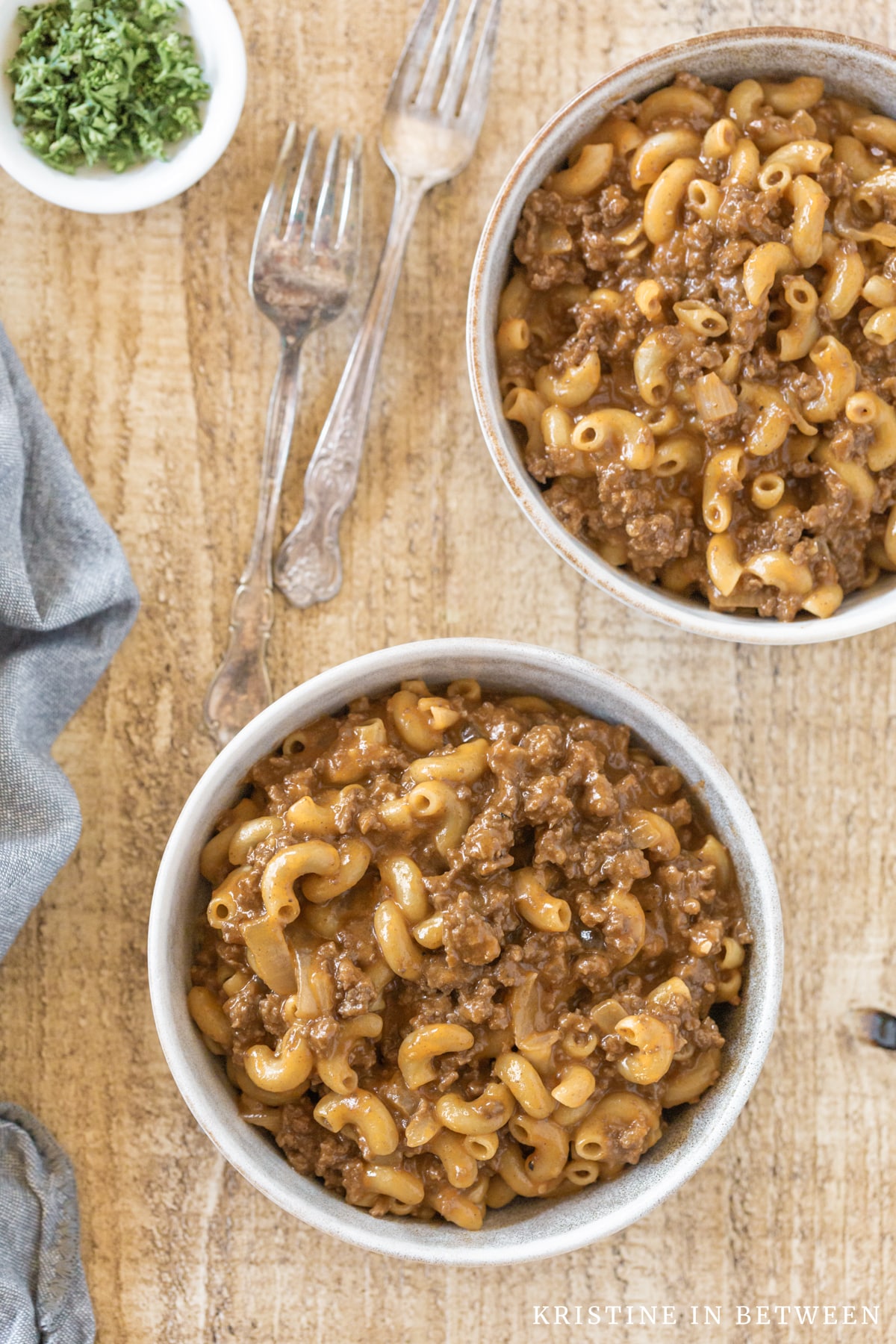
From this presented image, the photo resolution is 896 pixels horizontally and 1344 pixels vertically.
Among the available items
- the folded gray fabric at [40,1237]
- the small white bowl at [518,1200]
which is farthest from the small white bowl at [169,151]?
the folded gray fabric at [40,1237]

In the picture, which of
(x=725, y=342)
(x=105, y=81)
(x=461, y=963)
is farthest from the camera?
(x=105, y=81)

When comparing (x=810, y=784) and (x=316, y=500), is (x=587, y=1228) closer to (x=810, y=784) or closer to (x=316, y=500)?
(x=810, y=784)

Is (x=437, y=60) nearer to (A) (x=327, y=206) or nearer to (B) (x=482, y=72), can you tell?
(B) (x=482, y=72)

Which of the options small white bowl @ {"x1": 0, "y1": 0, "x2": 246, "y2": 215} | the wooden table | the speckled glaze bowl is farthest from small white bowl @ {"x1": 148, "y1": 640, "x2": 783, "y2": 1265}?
small white bowl @ {"x1": 0, "y1": 0, "x2": 246, "y2": 215}

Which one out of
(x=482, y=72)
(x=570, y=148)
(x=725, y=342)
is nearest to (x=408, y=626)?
(x=725, y=342)

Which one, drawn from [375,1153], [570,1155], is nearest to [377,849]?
[375,1153]

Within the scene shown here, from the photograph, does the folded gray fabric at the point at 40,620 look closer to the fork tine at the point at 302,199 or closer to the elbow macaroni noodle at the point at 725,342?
the fork tine at the point at 302,199

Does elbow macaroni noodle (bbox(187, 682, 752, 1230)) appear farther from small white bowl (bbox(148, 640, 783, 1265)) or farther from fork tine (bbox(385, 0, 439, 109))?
fork tine (bbox(385, 0, 439, 109))
